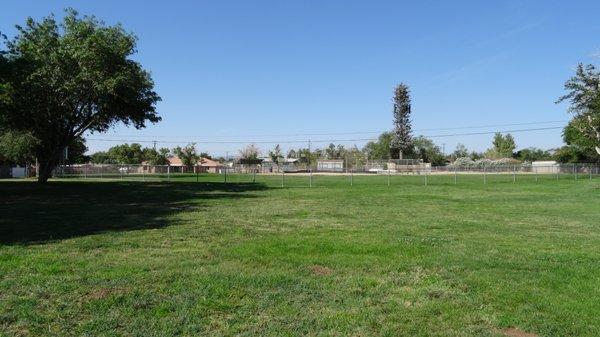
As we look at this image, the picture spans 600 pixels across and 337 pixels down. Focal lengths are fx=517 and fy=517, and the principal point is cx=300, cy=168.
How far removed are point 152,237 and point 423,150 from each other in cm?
14595

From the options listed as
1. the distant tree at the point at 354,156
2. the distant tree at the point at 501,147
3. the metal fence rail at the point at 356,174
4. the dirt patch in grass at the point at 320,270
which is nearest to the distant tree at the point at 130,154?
the metal fence rail at the point at 356,174

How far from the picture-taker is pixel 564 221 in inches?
567

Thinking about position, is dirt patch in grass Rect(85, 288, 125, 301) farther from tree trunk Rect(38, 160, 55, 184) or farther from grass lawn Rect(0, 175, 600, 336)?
tree trunk Rect(38, 160, 55, 184)

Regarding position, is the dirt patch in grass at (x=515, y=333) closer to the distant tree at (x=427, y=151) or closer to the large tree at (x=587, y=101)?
the large tree at (x=587, y=101)

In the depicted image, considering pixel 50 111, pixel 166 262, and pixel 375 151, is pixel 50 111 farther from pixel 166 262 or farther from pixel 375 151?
pixel 375 151

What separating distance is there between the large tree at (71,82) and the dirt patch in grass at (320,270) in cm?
2537

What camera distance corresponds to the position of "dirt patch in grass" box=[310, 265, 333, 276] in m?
7.36

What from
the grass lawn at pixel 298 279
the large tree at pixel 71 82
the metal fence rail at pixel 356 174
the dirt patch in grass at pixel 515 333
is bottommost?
the dirt patch in grass at pixel 515 333

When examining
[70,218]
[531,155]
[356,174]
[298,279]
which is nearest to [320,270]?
[298,279]

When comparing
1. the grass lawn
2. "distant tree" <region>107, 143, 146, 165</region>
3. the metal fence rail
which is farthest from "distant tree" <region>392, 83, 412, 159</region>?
the grass lawn

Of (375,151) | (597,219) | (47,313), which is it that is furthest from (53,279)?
(375,151)

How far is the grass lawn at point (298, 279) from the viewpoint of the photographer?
5137 millimetres

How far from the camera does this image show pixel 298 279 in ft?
22.7

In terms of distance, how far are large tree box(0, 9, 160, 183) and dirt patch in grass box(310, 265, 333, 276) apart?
83.2 ft
